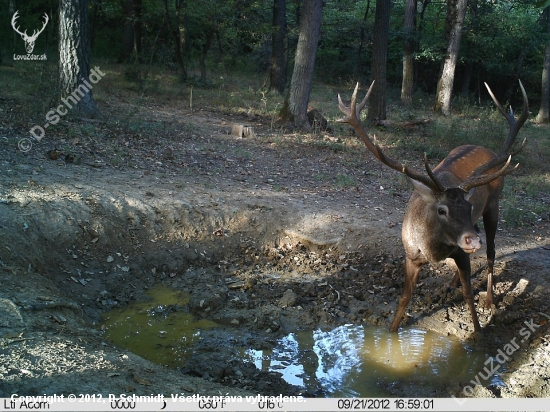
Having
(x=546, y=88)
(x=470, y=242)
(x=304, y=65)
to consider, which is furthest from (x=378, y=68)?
(x=470, y=242)

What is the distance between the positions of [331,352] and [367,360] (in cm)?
37

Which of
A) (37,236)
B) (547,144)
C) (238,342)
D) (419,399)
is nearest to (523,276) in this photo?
(419,399)

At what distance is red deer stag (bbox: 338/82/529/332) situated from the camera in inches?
198

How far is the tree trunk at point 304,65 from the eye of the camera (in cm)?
1342

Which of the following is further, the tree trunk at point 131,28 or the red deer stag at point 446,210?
the tree trunk at point 131,28

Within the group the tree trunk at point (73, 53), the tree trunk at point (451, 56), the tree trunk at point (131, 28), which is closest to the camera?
the tree trunk at point (73, 53)

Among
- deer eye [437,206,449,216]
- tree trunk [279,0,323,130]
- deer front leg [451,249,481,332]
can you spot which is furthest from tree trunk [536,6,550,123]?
deer eye [437,206,449,216]

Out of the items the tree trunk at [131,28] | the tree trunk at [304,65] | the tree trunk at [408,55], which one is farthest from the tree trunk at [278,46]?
the tree trunk at [304,65]

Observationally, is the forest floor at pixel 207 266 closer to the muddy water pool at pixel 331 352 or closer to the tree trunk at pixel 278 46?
the muddy water pool at pixel 331 352

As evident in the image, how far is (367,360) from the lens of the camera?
18.2ft

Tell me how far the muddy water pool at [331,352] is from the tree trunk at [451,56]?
14.0m

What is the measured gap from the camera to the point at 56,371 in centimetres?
378

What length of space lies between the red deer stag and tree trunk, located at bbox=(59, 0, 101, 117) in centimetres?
694

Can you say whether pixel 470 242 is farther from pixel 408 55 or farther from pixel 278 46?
pixel 408 55
